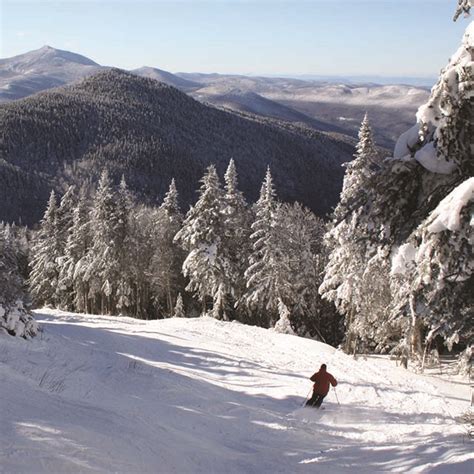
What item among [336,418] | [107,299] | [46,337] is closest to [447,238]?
[336,418]

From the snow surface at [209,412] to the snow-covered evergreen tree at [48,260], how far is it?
25623mm

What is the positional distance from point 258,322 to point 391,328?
17.6 meters

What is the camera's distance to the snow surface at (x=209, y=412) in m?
7.17

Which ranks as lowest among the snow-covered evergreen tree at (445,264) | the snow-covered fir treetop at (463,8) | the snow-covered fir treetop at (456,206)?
the snow-covered evergreen tree at (445,264)

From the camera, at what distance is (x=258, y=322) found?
4256cm

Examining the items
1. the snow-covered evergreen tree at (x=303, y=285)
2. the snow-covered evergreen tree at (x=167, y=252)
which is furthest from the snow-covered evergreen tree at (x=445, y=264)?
the snow-covered evergreen tree at (x=167, y=252)

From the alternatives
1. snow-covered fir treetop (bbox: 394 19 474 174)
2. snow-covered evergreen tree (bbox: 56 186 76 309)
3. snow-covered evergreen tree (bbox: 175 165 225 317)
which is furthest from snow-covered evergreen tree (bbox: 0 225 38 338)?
snow-covered evergreen tree (bbox: 56 186 76 309)

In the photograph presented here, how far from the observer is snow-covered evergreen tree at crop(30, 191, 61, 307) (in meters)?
46.0

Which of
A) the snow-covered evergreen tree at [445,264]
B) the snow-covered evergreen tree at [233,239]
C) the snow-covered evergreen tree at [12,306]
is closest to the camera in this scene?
the snow-covered evergreen tree at [445,264]

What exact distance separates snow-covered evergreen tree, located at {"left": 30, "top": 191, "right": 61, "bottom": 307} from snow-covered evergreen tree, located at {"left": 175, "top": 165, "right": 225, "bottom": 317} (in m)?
16.6

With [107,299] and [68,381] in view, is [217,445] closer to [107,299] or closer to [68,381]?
[68,381]

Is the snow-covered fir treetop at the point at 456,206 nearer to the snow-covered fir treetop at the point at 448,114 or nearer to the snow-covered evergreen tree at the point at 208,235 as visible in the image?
the snow-covered fir treetop at the point at 448,114

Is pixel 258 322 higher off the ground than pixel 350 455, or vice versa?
pixel 350 455

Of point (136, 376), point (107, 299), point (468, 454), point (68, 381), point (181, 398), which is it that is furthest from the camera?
point (107, 299)
